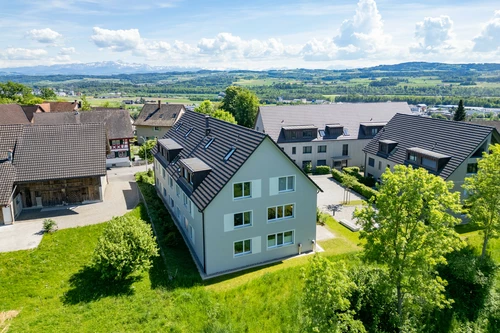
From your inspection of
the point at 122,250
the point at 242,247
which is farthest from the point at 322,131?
the point at 122,250

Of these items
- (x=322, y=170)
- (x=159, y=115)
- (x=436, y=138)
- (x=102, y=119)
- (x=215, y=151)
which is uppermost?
(x=102, y=119)

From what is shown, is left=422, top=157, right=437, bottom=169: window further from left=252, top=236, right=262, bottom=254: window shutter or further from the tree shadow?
the tree shadow

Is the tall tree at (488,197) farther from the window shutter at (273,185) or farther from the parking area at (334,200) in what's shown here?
the window shutter at (273,185)

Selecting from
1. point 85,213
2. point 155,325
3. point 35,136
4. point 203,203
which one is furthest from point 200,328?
point 35,136

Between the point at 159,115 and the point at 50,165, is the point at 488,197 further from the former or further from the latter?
the point at 159,115

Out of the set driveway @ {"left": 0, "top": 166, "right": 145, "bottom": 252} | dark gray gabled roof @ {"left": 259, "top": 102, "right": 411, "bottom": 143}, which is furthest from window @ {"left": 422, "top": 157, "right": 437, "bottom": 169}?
driveway @ {"left": 0, "top": 166, "right": 145, "bottom": 252}
